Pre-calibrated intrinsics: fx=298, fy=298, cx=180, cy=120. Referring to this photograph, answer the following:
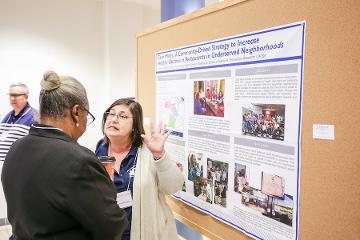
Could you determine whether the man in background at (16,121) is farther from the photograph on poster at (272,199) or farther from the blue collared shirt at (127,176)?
the photograph on poster at (272,199)

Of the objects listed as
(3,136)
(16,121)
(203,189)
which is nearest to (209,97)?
(203,189)

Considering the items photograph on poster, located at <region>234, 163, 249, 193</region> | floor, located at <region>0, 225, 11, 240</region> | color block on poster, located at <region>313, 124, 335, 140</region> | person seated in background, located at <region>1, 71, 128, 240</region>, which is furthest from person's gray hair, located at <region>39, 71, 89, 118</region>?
floor, located at <region>0, 225, 11, 240</region>

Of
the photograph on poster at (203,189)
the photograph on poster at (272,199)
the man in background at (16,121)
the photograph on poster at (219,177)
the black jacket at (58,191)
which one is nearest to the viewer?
the black jacket at (58,191)

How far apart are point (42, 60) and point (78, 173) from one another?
3.77 meters

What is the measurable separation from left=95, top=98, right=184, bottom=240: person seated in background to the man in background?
196cm

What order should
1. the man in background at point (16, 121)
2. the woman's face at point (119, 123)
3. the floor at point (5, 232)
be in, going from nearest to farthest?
the woman's face at point (119, 123), the man in background at point (16, 121), the floor at point (5, 232)

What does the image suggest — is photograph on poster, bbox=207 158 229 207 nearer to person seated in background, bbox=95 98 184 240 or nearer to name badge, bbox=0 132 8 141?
person seated in background, bbox=95 98 184 240

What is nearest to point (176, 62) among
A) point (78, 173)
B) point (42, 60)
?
point (78, 173)

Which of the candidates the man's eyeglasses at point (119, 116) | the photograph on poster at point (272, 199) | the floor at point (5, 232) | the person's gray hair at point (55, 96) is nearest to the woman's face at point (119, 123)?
the man's eyeglasses at point (119, 116)

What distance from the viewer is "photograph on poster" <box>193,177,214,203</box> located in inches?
62.2

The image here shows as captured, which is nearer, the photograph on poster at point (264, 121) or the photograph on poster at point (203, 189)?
the photograph on poster at point (264, 121)

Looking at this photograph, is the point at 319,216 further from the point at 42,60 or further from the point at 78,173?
the point at 42,60

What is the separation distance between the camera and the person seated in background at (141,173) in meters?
1.57

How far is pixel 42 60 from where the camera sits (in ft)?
13.8
